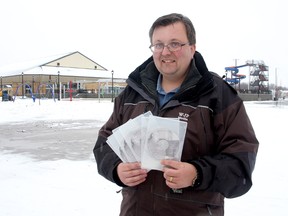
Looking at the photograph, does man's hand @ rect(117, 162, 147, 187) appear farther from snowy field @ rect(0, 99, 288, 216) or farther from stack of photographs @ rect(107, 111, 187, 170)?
snowy field @ rect(0, 99, 288, 216)

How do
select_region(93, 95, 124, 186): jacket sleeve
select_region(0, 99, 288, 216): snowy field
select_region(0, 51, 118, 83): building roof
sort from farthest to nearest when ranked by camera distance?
select_region(0, 51, 118, 83): building roof → select_region(0, 99, 288, 216): snowy field → select_region(93, 95, 124, 186): jacket sleeve

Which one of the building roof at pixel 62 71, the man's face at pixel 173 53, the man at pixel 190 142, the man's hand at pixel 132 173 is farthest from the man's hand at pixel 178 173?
the building roof at pixel 62 71

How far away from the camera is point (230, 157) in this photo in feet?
5.55

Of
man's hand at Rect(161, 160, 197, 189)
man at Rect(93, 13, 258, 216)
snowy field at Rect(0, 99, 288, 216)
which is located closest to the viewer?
man's hand at Rect(161, 160, 197, 189)

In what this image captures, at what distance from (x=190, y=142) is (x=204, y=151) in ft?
0.33

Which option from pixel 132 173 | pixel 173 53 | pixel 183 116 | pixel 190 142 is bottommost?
pixel 132 173

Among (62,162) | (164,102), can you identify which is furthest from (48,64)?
(164,102)

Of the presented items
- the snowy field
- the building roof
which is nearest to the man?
the snowy field

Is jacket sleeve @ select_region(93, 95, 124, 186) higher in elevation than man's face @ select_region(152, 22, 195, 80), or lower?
lower

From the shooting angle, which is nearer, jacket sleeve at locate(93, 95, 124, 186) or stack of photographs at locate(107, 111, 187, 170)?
stack of photographs at locate(107, 111, 187, 170)

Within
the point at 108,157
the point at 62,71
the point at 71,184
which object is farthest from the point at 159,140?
the point at 62,71

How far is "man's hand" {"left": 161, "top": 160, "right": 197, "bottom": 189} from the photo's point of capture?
61.4 inches

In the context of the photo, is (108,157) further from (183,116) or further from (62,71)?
(62,71)

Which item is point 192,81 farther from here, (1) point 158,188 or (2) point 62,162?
(2) point 62,162
